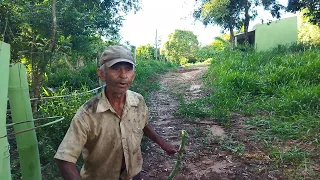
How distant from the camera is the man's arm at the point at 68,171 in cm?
137

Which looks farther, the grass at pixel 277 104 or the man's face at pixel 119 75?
the grass at pixel 277 104

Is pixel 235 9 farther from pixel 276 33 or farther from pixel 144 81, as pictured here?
pixel 144 81

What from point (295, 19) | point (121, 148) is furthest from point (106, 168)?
point (295, 19)

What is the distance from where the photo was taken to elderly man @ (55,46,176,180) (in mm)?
1456

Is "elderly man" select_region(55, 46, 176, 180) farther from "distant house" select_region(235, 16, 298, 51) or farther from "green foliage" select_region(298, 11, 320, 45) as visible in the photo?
"green foliage" select_region(298, 11, 320, 45)

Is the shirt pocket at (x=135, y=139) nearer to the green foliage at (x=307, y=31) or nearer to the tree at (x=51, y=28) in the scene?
the tree at (x=51, y=28)

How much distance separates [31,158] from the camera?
1522 millimetres

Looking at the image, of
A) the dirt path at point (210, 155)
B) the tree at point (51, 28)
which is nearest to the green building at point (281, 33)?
the tree at point (51, 28)

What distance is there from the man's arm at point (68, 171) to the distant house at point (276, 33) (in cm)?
1428

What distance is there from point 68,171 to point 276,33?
15561 mm

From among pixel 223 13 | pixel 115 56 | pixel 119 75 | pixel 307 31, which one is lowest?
pixel 119 75

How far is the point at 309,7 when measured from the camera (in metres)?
11.5

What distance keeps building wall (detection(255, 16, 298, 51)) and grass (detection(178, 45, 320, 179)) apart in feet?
25.5

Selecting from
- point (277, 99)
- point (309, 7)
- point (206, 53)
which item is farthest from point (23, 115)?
point (206, 53)
